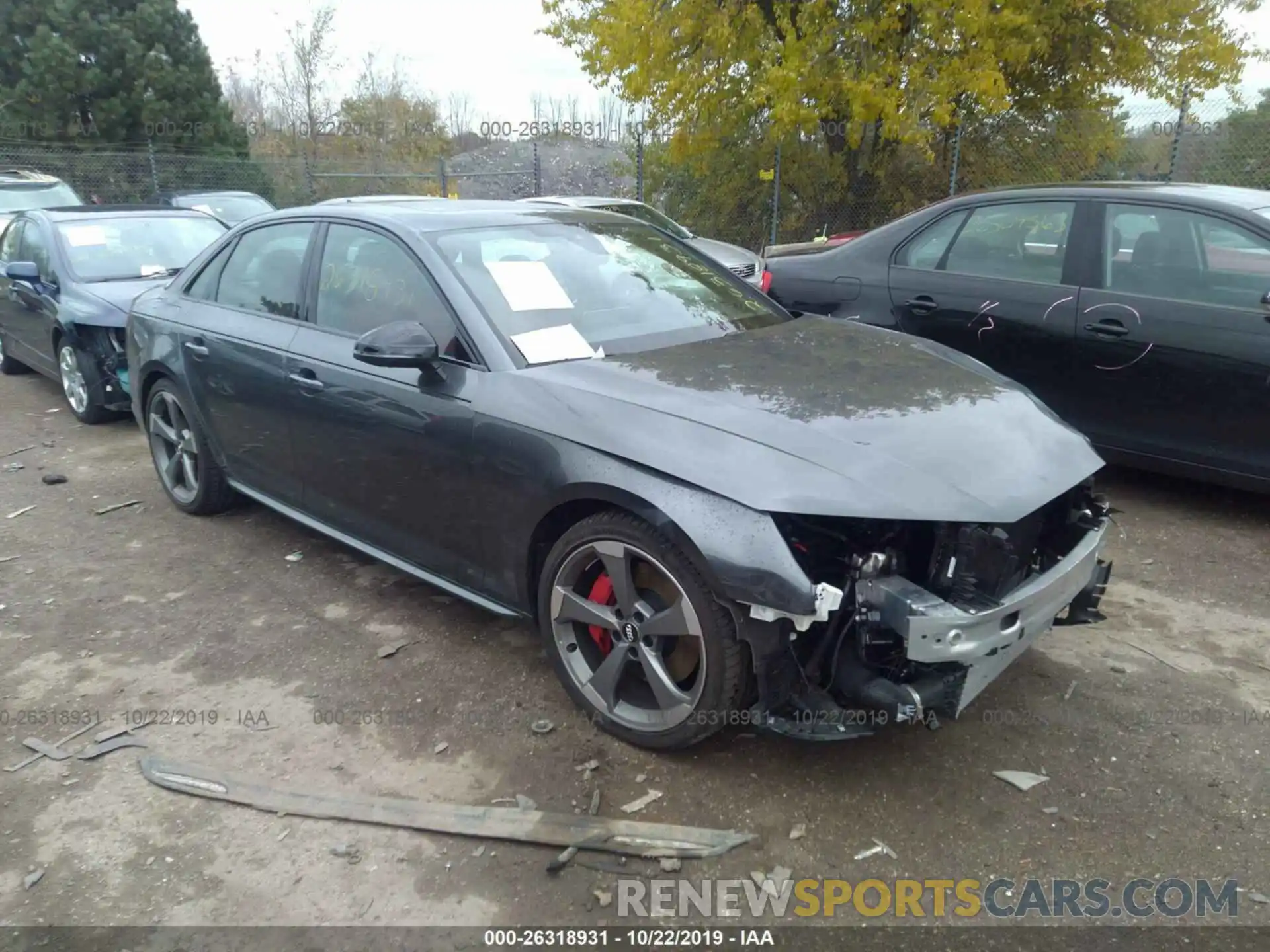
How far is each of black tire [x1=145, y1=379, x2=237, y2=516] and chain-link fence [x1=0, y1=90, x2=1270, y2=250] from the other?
1064 centimetres

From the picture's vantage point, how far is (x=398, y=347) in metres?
3.10

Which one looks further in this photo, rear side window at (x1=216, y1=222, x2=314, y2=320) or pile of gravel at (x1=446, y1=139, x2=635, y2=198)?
pile of gravel at (x1=446, y1=139, x2=635, y2=198)

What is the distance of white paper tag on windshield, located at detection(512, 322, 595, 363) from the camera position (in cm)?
319

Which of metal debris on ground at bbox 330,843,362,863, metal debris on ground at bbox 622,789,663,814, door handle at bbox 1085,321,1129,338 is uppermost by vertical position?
door handle at bbox 1085,321,1129,338

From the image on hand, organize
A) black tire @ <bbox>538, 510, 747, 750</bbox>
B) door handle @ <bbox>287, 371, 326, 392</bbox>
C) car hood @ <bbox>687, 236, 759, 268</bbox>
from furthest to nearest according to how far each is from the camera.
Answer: car hood @ <bbox>687, 236, 759, 268</bbox>
door handle @ <bbox>287, 371, 326, 392</bbox>
black tire @ <bbox>538, 510, 747, 750</bbox>

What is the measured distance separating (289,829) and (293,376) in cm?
191

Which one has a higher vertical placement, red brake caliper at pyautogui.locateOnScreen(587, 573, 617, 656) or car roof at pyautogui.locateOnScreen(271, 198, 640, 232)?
car roof at pyautogui.locateOnScreen(271, 198, 640, 232)

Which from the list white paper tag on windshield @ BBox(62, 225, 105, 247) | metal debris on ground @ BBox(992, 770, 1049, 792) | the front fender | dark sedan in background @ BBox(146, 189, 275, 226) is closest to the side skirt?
the front fender

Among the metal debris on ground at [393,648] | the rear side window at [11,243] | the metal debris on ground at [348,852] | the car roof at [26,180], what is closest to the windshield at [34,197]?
the car roof at [26,180]

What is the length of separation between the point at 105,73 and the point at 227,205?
10.2m

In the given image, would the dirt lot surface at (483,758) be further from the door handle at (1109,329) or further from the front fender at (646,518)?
the door handle at (1109,329)

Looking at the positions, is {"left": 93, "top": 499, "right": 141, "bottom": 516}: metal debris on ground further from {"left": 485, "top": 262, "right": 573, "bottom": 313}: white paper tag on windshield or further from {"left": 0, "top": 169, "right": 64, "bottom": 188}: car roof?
{"left": 0, "top": 169, "right": 64, "bottom": 188}: car roof

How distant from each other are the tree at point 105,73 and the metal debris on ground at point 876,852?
75.5 feet

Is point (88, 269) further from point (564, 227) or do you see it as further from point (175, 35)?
point (175, 35)
